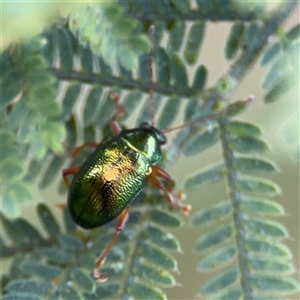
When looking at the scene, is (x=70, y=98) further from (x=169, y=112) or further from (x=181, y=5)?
(x=181, y=5)

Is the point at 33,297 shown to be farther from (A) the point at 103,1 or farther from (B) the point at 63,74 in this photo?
(A) the point at 103,1

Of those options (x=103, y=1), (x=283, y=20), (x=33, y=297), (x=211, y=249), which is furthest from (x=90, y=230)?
(x=283, y=20)

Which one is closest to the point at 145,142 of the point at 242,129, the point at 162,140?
the point at 162,140

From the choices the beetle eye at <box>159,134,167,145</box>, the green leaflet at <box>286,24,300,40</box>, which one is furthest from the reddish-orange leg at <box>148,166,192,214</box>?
the green leaflet at <box>286,24,300,40</box>

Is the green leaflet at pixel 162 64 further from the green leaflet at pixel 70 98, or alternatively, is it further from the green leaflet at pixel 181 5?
the green leaflet at pixel 70 98

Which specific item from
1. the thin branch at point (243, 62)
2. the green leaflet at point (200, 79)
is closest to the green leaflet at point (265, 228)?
the thin branch at point (243, 62)
